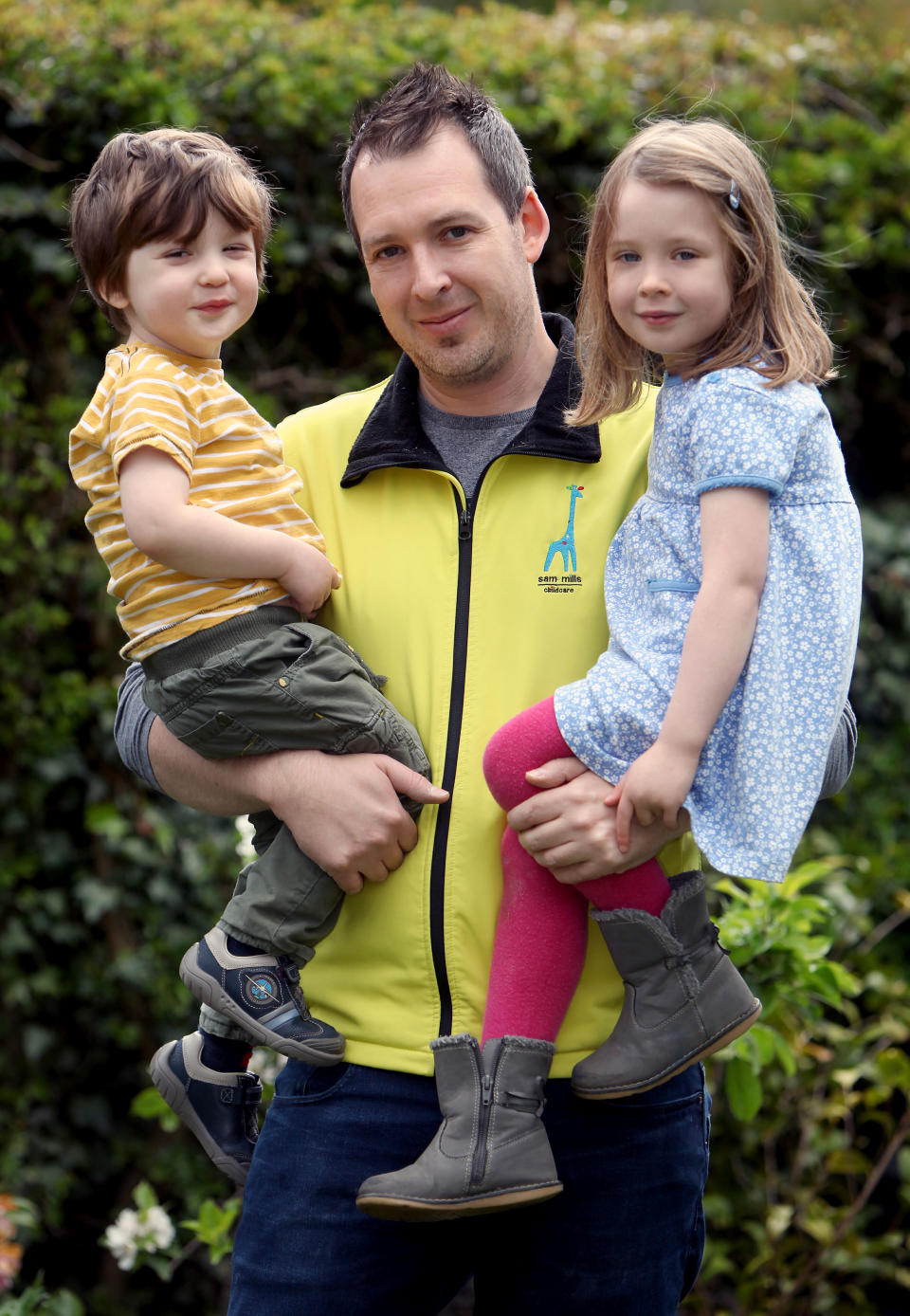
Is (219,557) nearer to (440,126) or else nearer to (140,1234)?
(440,126)

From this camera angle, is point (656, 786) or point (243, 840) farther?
point (243, 840)

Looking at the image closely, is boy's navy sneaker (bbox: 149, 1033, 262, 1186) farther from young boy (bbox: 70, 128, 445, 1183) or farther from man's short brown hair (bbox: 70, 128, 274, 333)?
man's short brown hair (bbox: 70, 128, 274, 333)

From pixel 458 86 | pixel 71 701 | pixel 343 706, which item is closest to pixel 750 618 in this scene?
pixel 343 706

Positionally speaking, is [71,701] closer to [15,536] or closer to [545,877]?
[15,536]

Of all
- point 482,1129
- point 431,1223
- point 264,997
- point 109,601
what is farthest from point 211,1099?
point 109,601

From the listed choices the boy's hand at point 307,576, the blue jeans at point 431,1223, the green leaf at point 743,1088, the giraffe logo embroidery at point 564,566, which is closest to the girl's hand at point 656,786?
the giraffe logo embroidery at point 564,566

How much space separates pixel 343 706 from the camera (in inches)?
72.1

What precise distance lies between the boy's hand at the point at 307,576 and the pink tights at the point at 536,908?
0.36 m

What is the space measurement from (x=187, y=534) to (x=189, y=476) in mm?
93

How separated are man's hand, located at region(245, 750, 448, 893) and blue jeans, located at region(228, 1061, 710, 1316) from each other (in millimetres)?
317

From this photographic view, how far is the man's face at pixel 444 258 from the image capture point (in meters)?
1.95

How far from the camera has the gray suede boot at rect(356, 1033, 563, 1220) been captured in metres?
1.67

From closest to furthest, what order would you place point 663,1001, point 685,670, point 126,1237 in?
point 685,670 → point 663,1001 → point 126,1237

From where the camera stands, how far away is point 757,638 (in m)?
1.66
